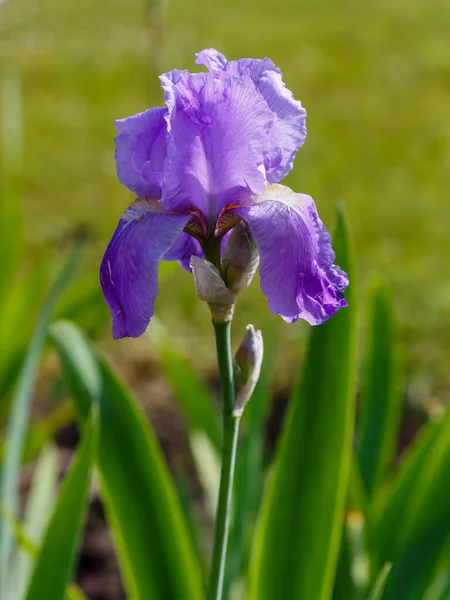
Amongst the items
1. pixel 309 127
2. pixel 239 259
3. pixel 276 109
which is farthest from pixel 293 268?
pixel 309 127

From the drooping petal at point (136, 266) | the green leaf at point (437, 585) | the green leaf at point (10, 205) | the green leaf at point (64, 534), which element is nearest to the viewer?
the drooping petal at point (136, 266)

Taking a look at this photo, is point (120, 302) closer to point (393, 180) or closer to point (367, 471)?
point (367, 471)

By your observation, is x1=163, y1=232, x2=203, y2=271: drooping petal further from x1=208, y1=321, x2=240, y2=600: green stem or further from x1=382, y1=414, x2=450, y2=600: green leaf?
x1=382, y1=414, x2=450, y2=600: green leaf

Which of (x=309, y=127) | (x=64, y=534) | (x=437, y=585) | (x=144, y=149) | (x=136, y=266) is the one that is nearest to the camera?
(x=136, y=266)

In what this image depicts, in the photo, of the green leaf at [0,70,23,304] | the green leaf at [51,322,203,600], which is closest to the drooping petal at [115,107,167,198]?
the green leaf at [51,322,203,600]

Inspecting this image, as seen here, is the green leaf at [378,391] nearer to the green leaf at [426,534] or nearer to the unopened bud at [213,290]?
the green leaf at [426,534]

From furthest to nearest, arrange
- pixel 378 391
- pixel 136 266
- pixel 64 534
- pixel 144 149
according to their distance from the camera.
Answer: pixel 378 391 < pixel 64 534 < pixel 144 149 < pixel 136 266

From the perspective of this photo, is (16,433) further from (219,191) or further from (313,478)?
(219,191)

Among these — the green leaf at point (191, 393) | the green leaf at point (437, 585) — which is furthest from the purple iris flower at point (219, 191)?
the green leaf at point (191, 393)

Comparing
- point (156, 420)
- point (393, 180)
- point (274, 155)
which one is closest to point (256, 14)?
point (393, 180)
